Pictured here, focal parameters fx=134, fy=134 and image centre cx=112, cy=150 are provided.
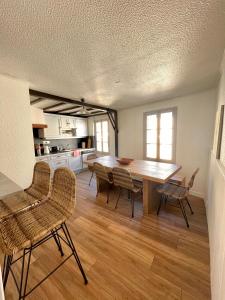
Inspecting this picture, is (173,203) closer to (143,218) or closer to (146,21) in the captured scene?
(143,218)

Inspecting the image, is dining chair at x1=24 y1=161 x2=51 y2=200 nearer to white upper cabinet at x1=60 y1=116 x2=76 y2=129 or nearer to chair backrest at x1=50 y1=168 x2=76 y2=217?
chair backrest at x1=50 y1=168 x2=76 y2=217

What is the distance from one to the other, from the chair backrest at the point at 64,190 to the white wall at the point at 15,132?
51.3 inches

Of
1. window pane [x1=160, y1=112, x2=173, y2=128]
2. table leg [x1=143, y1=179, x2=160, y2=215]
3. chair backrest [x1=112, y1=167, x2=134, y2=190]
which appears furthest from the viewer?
window pane [x1=160, y1=112, x2=173, y2=128]

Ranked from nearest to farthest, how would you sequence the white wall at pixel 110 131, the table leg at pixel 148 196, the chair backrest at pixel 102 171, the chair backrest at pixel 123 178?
1. the chair backrest at pixel 123 178
2. the table leg at pixel 148 196
3. the chair backrest at pixel 102 171
4. the white wall at pixel 110 131

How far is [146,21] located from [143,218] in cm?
243

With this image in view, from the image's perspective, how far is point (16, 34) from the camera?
3.76 ft

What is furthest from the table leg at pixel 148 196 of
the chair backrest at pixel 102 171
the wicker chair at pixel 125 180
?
the chair backrest at pixel 102 171

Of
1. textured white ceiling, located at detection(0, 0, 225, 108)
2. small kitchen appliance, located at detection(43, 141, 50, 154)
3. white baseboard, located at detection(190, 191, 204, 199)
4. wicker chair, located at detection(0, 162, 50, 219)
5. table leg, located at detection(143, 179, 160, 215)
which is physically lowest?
white baseboard, located at detection(190, 191, 204, 199)

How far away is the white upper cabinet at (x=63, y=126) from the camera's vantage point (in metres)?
4.43

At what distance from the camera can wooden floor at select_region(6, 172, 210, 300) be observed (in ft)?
3.90

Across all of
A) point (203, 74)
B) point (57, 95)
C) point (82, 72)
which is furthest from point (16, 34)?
point (203, 74)

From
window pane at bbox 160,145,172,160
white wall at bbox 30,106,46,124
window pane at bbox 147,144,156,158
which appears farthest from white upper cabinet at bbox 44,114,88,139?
window pane at bbox 160,145,172,160

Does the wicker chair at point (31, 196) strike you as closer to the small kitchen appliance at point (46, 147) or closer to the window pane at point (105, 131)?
the small kitchen appliance at point (46, 147)

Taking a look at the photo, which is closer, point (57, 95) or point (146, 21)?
point (146, 21)
